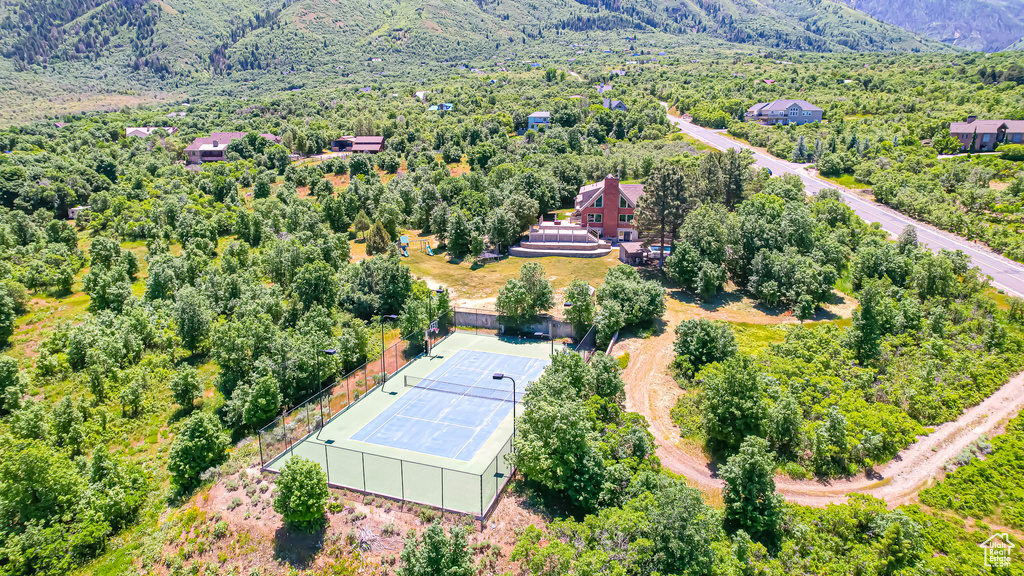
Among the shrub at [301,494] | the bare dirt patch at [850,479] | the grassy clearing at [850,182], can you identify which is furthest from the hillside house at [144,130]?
the grassy clearing at [850,182]

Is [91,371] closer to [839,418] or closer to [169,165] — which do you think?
[839,418]

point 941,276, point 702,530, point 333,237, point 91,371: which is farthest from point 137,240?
point 941,276

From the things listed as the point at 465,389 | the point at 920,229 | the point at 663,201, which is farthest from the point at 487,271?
the point at 920,229

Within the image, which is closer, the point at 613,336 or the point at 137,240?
the point at 613,336

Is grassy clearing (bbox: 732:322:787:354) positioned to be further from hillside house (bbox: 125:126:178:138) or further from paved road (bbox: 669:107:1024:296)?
hillside house (bbox: 125:126:178:138)

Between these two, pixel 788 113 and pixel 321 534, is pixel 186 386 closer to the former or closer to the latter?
pixel 321 534

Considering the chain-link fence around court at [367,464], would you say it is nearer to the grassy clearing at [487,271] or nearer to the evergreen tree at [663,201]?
the grassy clearing at [487,271]

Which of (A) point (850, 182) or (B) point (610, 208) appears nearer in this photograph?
(B) point (610, 208)
